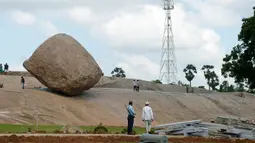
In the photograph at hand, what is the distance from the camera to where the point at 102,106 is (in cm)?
5275

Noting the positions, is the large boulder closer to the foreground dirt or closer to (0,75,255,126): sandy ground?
(0,75,255,126): sandy ground

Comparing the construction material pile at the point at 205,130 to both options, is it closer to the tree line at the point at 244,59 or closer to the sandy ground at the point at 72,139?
the sandy ground at the point at 72,139

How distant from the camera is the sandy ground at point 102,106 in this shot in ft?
150

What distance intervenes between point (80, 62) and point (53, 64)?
8.41ft

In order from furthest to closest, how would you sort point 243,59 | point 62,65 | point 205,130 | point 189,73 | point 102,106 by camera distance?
1. point 189,73
2. point 243,59
3. point 102,106
4. point 62,65
5. point 205,130

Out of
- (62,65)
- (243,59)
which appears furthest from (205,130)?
(243,59)

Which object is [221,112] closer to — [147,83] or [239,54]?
[239,54]

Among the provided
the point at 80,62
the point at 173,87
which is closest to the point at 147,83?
the point at 173,87

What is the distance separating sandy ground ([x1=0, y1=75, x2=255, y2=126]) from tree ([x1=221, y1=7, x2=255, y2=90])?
4.80 meters

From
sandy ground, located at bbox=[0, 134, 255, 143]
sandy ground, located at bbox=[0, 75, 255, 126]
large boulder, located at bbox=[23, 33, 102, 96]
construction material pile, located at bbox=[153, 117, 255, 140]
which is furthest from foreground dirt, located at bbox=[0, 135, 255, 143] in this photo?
large boulder, located at bbox=[23, 33, 102, 96]

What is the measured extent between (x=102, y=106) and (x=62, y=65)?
6.64 metres

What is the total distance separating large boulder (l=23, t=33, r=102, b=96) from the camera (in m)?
Answer: 48.6

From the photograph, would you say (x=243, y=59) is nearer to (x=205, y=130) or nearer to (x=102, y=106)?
(x=102, y=106)

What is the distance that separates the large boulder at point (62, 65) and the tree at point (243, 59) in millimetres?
19036
